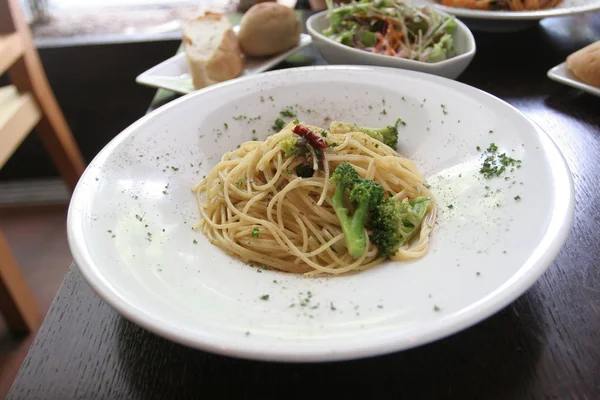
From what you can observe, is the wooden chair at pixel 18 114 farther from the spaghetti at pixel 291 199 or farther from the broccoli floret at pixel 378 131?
the broccoli floret at pixel 378 131

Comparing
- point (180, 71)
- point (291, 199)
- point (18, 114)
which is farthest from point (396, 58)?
point (18, 114)

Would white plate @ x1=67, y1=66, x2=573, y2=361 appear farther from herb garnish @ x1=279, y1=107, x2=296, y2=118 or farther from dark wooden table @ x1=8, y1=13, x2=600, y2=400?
dark wooden table @ x1=8, y1=13, x2=600, y2=400

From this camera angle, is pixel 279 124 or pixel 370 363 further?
pixel 279 124

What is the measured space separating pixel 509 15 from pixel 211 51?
1.24m

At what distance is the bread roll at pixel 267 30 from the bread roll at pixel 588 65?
1095 mm

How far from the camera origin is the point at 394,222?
3.85 feet

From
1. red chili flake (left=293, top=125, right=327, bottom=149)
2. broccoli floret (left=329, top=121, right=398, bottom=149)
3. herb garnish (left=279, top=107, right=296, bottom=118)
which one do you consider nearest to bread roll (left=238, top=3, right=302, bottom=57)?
herb garnish (left=279, top=107, right=296, bottom=118)

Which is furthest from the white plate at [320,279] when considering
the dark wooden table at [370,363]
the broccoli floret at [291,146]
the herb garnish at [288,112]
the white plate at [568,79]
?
the white plate at [568,79]

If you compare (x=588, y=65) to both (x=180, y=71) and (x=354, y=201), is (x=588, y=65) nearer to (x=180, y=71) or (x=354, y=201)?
(x=354, y=201)

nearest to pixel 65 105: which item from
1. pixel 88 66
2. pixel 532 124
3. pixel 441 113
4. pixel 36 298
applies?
pixel 88 66

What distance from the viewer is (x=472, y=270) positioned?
90cm

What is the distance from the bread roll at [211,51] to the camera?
190 cm

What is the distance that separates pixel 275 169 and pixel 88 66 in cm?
240

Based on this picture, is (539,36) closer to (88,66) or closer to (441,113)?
(441,113)
